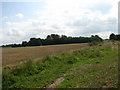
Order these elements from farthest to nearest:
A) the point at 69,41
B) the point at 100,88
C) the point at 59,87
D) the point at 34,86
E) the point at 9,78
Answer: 1. the point at 69,41
2. the point at 9,78
3. the point at 34,86
4. the point at 59,87
5. the point at 100,88

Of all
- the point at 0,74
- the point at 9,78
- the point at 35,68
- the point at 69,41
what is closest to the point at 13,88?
the point at 9,78

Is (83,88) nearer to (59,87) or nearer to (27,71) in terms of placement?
(59,87)

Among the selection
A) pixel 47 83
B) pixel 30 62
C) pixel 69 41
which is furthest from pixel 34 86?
pixel 69 41

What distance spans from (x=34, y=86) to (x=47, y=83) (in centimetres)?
68

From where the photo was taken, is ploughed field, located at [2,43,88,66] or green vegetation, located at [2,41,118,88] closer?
green vegetation, located at [2,41,118,88]

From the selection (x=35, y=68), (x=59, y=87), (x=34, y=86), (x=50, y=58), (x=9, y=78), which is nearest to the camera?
(x=59, y=87)

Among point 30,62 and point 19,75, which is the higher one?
point 30,62

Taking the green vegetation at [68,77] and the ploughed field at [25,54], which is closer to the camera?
the green vegetation at [68,77]

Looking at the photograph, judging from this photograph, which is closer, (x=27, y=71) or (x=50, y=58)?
(x=27, y=71)

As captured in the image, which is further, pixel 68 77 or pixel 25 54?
pixel 25 54

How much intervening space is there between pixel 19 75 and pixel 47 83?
2822 mm

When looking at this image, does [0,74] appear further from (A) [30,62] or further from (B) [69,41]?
(B) [69,41]

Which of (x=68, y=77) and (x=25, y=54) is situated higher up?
(x=68, y=77)

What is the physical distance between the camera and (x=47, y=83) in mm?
5875
